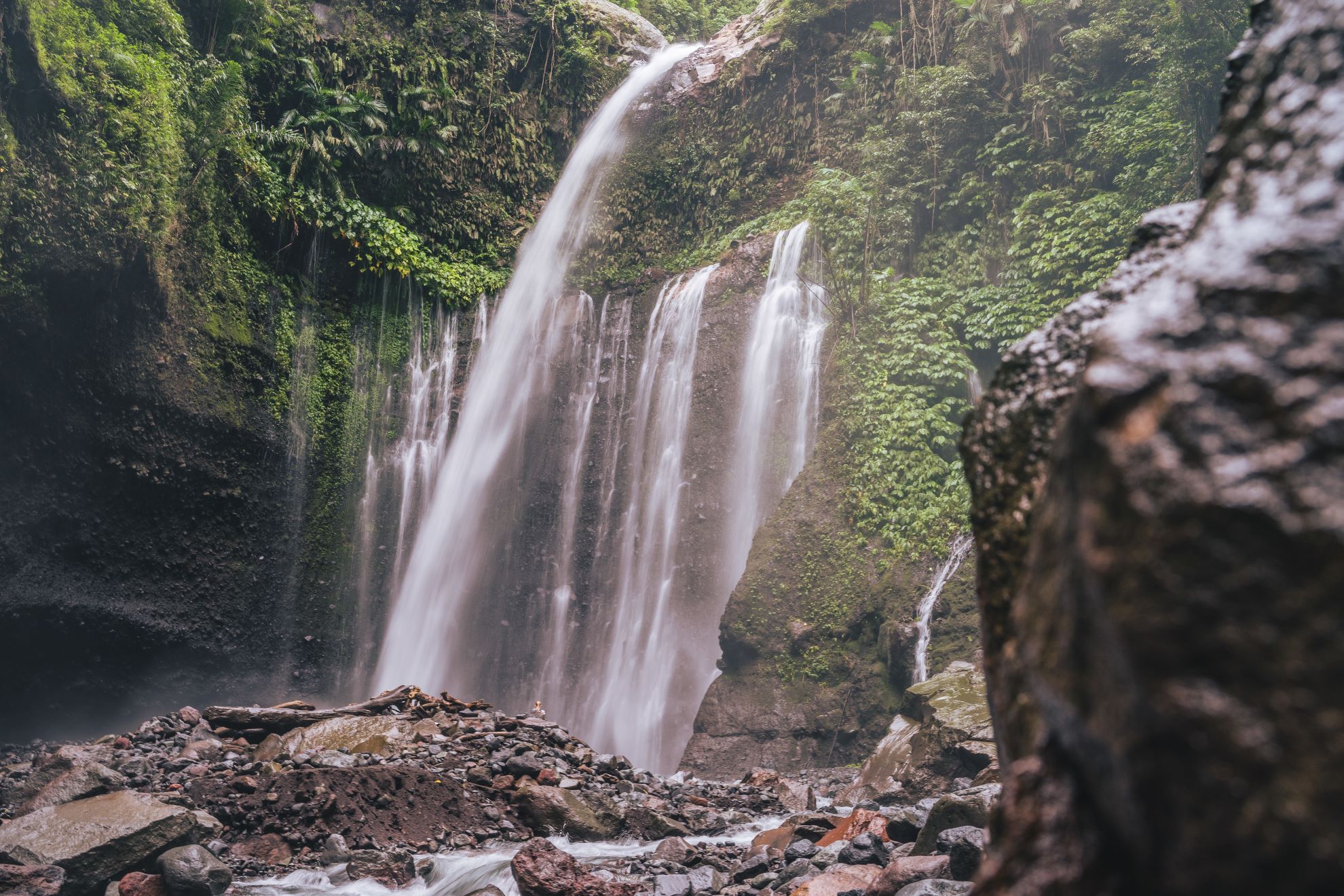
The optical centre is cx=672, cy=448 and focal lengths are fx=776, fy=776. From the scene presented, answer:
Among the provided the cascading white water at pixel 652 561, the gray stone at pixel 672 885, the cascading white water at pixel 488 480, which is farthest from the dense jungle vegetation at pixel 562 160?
the gray stone at pixel 672 885

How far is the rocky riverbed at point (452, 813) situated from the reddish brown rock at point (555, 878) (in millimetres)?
11

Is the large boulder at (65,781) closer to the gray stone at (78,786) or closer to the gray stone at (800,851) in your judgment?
the gray stone at (78,786)

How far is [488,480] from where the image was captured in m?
16.2

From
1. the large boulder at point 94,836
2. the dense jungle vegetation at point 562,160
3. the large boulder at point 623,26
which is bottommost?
the large boulder at point 94,836

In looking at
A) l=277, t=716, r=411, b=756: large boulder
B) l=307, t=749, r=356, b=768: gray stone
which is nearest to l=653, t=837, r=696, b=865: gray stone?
l=307, t=749, r=356, b=768: gray stone

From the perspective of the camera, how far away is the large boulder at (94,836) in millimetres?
4758

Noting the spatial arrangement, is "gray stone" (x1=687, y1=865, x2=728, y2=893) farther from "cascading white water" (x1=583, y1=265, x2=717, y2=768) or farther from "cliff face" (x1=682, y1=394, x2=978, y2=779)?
"cascading white water" (x1=583, y1=265, x2=717, y2=768)

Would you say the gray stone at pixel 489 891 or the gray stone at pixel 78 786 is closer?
the gray stone at pixel 489 891

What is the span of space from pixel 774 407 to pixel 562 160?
9.75 m

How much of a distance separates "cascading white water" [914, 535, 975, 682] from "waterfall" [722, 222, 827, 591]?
11.1 ft

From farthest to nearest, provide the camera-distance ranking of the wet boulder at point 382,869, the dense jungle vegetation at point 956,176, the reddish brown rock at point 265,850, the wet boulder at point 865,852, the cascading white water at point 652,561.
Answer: the cascading white water at point 652,561 < the dense jungle vegetation at point 956,176 < the reddish brown rock at point 265,850 < the wet boulder at point 382,869 < the wet boulder at point 865,852

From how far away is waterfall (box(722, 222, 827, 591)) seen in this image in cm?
1381

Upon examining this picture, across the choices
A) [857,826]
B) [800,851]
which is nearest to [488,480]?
[857,826]

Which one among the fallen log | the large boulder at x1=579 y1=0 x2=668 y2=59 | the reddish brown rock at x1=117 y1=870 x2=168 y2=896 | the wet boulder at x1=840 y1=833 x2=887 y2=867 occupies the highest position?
the large boulder at x1=579 y1=0 x2=668 y2=59
